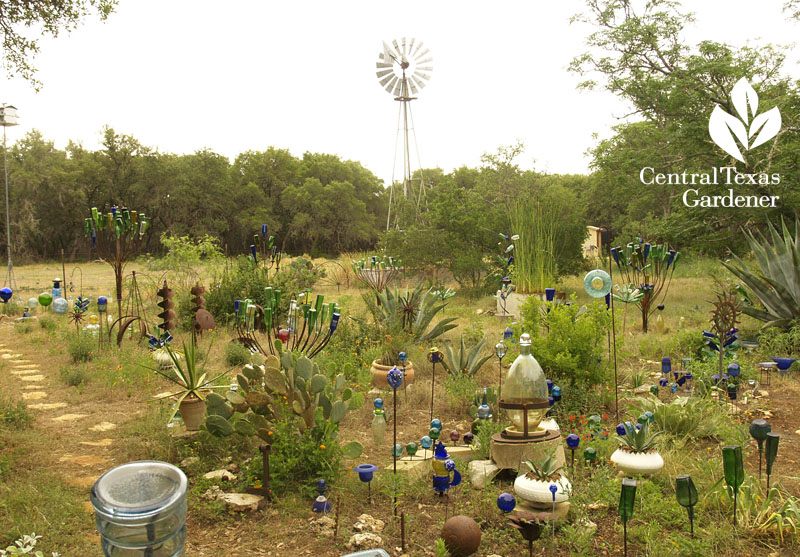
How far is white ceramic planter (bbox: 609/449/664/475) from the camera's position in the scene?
321 cm

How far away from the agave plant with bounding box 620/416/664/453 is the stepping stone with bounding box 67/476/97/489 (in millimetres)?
2807

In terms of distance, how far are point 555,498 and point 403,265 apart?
9.45 m

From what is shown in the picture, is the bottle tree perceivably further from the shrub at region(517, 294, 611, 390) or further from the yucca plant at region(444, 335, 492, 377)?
the shrub at region(517, 294, 611, 390)

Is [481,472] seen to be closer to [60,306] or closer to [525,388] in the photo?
[525,388]

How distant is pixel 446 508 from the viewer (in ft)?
10.2

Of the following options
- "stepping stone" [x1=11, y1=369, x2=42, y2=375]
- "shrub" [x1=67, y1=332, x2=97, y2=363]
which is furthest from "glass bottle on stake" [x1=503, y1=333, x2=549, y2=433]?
"stepping stone" [x1=11, y1=369, x2=42, y2=375]

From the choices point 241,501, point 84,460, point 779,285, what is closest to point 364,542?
point 241,501

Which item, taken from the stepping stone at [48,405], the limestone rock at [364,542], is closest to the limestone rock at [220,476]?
the limestone rock at [364,542]

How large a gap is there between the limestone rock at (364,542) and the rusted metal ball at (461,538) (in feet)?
1.00

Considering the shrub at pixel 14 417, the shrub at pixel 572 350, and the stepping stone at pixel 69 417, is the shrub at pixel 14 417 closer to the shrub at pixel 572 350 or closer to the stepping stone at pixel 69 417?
the stepping stone at pixel 69 417

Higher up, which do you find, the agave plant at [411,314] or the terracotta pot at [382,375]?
the agave plant at [411,314]

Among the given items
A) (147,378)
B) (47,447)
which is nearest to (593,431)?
(47,447)

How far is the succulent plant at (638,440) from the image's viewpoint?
326cm

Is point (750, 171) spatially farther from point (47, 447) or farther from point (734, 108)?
point (47, 447)
